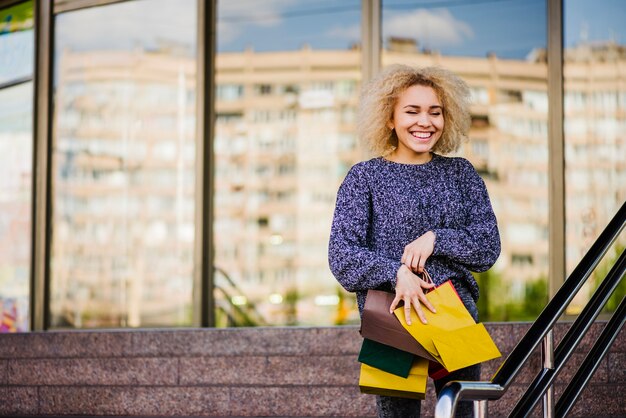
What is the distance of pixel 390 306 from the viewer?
321 centimetres

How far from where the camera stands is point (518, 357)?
9.84ft

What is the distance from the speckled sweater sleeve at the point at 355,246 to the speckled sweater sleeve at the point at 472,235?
0.17 meters

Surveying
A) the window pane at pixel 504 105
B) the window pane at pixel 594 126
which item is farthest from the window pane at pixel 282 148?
the window pane at pixel 594 126

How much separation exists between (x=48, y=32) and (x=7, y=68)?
723 millimetres

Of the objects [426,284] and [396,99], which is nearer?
[426,284]

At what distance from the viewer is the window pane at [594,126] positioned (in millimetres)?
8383

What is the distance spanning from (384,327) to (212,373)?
4026 millimetres

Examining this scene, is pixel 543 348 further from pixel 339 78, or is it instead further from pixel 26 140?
pixel 26 140

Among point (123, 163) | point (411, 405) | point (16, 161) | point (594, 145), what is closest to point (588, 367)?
point (411, 405)

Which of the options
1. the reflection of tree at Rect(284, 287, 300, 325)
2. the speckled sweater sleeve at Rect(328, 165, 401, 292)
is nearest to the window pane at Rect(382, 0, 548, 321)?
the reflection of tree at Rect(284, 287, 300, 325)

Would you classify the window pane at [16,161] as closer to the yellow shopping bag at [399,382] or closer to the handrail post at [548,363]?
the yellow shopping bag at [399,382]

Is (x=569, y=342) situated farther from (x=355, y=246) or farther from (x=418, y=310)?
(x=355, y=246)

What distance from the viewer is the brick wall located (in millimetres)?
6387

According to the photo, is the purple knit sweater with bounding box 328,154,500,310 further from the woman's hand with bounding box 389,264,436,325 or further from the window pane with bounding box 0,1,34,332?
the window pane with bounding box 0,1,34,332
